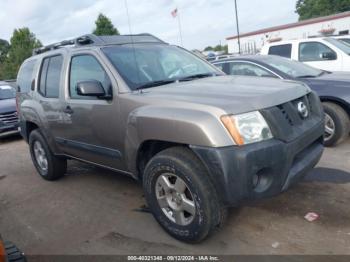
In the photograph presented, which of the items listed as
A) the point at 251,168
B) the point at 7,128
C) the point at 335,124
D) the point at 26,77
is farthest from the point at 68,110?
the point at 7,128

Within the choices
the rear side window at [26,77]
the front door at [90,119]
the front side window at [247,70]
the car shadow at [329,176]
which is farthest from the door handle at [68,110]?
the front side window at [247,70]

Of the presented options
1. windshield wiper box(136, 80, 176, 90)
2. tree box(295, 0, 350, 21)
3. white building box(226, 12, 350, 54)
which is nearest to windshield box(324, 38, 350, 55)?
windshield wiper box(136, 80, 176, 90)

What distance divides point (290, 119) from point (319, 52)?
6443mm

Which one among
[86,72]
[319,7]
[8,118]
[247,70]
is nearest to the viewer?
[86,72]

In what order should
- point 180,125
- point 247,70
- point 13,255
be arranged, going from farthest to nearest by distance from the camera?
point 247,70, point 180,125, point 13,255

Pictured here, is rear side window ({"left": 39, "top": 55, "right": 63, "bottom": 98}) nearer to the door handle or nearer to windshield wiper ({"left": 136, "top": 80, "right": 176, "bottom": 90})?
the door handle

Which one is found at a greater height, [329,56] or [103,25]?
[103,25]

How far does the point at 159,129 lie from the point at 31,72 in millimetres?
3216

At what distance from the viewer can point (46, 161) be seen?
5.41 m

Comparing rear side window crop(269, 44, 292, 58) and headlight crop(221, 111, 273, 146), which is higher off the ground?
rear side window crop(269, 44, 292, 58)

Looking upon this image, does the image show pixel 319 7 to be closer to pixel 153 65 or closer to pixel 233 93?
pixel 153 65

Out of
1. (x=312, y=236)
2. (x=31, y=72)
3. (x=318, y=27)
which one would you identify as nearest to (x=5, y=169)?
(x=31, y=72)

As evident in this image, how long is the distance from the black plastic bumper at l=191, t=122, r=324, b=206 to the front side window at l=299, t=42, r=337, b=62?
6276 mm

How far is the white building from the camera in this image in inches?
1517
